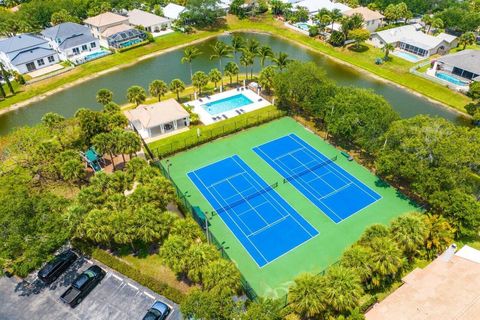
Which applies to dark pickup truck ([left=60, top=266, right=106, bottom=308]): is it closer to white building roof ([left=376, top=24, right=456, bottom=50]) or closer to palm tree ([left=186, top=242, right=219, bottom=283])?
palm tree ([left=186, top=242, right=219, bottom=283])

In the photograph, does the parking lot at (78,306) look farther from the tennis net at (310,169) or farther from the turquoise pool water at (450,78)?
the turquoise pool water at (450,78)

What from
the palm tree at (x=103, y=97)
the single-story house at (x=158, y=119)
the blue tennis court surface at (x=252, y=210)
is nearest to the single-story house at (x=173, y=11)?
the palm tree at (x=103, y=97)

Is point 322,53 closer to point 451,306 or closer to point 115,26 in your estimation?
point 115,26

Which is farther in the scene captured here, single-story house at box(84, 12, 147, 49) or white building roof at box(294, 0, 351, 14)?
white building roof at box(294, 0, 351, 14)

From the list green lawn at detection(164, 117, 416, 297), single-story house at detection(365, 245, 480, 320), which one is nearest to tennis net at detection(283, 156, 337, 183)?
green lawn at detection(164, 117, 416, 297)

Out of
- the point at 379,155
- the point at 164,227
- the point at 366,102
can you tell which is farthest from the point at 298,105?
the point at 164,227

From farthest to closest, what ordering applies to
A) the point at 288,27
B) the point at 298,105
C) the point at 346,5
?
the point at 346,5 < the point at 288,27 < the point at 298,105
